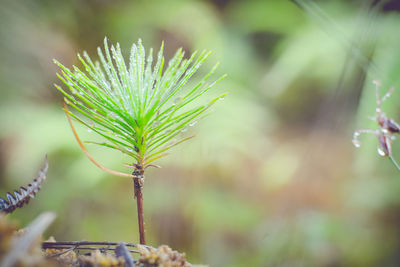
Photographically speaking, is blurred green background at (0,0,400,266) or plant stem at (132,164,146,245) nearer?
plant stem at (132,164,146,245)

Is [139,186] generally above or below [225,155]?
below

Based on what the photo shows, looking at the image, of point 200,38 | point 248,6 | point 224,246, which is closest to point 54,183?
point 224,246

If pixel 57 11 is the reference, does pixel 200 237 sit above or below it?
below

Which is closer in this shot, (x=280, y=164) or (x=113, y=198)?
(x=113, y=198)

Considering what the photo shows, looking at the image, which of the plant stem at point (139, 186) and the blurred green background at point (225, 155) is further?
the blurred green background at point (225, 155)

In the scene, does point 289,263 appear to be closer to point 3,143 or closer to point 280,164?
point 280,164

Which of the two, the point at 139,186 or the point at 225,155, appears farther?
the point at 225,155

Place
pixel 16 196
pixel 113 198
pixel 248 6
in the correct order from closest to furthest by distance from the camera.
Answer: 1. pixel 16 196
2. pixel 113 198
3. pixel 248 6

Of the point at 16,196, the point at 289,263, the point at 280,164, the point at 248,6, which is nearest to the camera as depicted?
the point at 16,196
